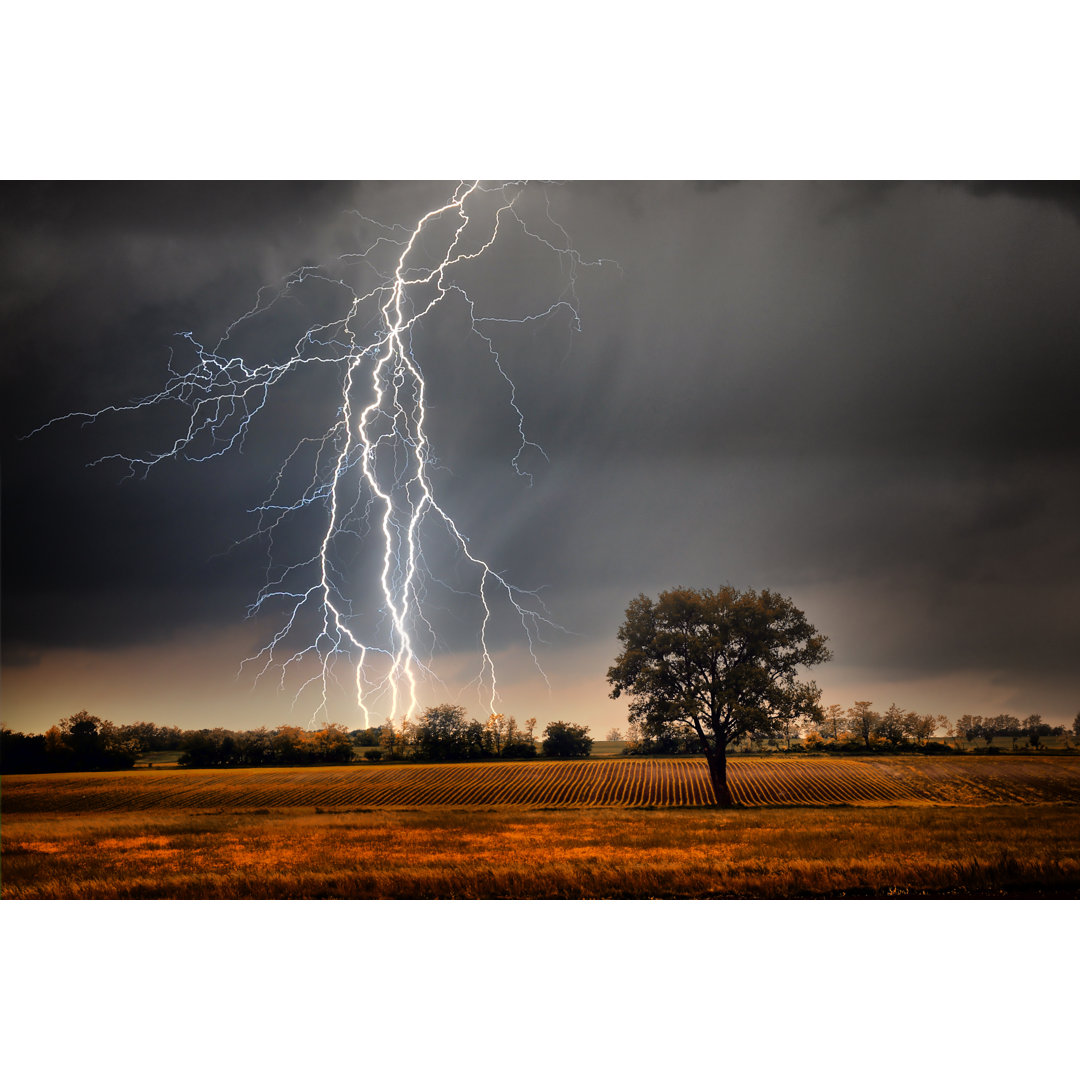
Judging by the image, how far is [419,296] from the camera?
29.6ft

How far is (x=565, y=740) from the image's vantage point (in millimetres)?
9406

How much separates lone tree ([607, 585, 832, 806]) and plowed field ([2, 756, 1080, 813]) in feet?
3.48

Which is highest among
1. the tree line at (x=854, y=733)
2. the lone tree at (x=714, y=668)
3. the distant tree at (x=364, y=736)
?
the lone tree at (x=714, y=668)

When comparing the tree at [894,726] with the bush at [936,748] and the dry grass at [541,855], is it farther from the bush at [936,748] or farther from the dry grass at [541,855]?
the dry grass at [541,855]

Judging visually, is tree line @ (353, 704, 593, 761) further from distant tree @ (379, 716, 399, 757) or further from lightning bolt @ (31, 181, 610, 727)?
lightning bolt @ (31, 181, 610, 727)

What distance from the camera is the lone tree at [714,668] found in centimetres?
960

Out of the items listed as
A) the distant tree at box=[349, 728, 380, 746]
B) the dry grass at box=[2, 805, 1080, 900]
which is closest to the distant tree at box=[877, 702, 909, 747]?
the dry grass at box=[2, 805, 1080, 900]

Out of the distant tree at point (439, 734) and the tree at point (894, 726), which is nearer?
the distant tree at point (439, 734)

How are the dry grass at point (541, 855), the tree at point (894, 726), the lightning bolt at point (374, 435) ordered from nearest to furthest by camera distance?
1. the dry grass at point (541, 855)
2. the lightning bolt at point (374, 435)
3. the tree at point (894, 726)

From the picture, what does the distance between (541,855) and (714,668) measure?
4516 millimetres

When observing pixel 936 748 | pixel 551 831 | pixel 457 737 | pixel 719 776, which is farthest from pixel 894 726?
pixel 457 737

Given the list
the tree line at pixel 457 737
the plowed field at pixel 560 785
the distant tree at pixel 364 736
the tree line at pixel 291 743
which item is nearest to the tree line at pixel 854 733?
the plowed field at pixel 560 785

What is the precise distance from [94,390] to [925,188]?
11115mm

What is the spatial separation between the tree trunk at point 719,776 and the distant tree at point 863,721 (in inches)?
78.3
